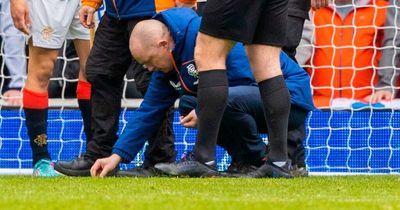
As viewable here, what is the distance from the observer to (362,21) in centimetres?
834

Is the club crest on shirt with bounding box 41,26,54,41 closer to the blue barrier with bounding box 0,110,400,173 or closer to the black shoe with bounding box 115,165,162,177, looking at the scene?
the black shoe with bounding box 115,165,162,177

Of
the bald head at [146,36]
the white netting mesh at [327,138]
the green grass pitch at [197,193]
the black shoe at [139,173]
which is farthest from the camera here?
the white netting mesh at [327,138]

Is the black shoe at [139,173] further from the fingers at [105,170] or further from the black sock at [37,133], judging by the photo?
the black sock at [37,133]

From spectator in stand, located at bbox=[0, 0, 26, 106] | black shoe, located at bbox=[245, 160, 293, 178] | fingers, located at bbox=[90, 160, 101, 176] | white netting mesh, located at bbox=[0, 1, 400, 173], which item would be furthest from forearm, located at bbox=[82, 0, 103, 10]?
spectator in stand, located at bbox=[0, 0, 26, 106]

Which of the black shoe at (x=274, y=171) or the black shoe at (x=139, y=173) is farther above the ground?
the black shoe at (x=274, y=171)

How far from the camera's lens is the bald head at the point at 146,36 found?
218 inches

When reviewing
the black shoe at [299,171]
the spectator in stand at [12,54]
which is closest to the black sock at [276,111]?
the black shoe at [299,171]

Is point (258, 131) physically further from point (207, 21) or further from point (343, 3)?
point (343, 3)

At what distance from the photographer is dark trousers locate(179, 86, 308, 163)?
5707 millimetres

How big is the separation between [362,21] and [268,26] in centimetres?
300

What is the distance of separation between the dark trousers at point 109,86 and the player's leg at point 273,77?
892 millimetres

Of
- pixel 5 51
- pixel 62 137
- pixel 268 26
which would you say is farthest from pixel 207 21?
pixel 5 51

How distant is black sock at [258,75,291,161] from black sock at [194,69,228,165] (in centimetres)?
23

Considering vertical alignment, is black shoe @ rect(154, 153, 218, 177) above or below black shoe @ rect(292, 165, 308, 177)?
above
